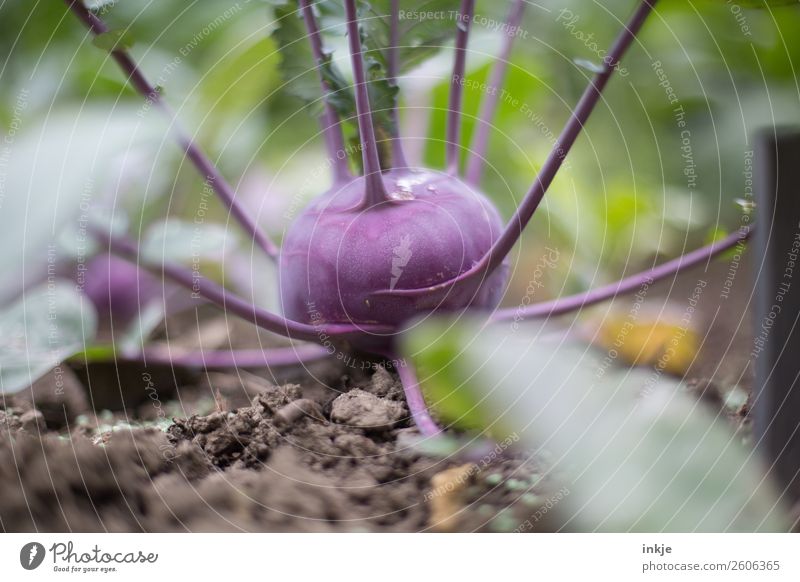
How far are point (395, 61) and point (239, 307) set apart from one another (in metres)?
0.16

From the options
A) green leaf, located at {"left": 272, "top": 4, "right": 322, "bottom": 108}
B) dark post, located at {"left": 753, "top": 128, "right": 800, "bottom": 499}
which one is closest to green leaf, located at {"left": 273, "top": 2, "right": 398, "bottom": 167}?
green leaf, located at {"left": 272, "top": 4, "right": 322, "bottom": 108}

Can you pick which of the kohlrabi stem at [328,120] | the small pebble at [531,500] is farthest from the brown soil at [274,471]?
the kohlrabi stem at [328,120]

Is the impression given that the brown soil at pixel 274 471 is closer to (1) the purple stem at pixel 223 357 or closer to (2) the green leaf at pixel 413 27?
(1) the purple stem at pixel 223 357

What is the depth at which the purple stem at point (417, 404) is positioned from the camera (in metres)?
0.37

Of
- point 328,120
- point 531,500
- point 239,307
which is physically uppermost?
point 328,120

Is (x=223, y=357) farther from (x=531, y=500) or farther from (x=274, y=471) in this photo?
(x=531, y=500)

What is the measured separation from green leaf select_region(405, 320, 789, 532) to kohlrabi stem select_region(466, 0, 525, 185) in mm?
109

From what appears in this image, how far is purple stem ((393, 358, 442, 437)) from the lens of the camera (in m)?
0.37

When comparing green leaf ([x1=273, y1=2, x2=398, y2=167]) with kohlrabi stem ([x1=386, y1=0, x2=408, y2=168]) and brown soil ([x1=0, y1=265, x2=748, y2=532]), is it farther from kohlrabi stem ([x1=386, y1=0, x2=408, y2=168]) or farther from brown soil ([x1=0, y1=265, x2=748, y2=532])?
brown soil ([x1=0, y1=265, x2=748, y2=532])

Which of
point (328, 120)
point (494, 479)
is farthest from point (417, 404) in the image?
point (328, 120)

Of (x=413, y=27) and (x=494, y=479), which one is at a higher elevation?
(x=413, y=27)

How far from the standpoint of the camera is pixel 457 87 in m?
0.44

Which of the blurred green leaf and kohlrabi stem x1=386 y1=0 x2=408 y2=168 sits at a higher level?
kohlrabi stem x1=386 y1=0 x2=408 y2=168
